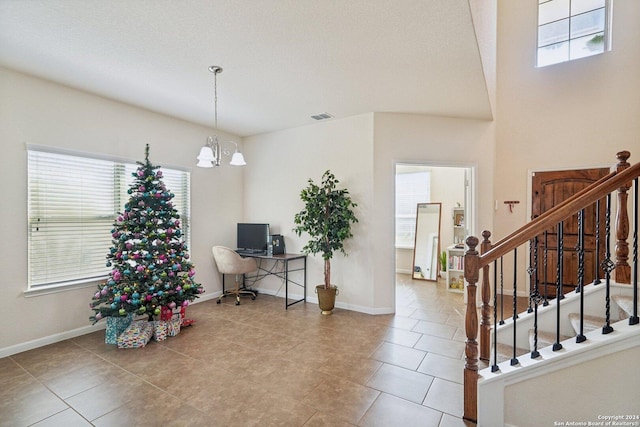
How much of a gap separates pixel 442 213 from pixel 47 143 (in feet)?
20.4

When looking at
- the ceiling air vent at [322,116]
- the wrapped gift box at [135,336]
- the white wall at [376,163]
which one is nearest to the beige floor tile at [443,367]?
the white wall at [376,163]

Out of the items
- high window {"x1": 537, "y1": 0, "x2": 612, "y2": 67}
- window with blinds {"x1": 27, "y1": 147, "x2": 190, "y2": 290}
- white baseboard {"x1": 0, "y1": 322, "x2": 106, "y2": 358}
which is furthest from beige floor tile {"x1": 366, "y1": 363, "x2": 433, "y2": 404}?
high window {"x1": 537, "y1": 0, "x2": 612, "y2": 67}

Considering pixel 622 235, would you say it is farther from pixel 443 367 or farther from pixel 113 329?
pixel 113 329

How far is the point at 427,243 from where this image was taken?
6.12 metres

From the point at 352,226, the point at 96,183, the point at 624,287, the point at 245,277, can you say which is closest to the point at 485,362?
the point at 624,287

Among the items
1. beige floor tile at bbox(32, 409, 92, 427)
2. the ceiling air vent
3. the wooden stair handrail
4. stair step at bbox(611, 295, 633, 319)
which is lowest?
beige floor tile at bbox(32, 409, 92, 427)

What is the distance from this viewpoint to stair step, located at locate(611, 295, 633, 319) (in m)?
1.85

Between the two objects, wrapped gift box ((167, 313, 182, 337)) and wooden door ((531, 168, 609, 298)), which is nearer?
wrapped gift box ((167, 313, 182, 337))

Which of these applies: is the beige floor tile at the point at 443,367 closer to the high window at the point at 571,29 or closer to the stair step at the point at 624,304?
the stair step at the point at 624,304

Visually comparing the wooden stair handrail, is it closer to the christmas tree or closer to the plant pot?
the plant pot

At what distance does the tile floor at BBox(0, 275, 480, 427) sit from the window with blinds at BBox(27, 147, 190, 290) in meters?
0.78

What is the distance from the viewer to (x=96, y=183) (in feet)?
11.5

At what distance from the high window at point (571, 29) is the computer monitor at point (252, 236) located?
519cm

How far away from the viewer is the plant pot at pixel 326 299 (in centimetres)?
400
